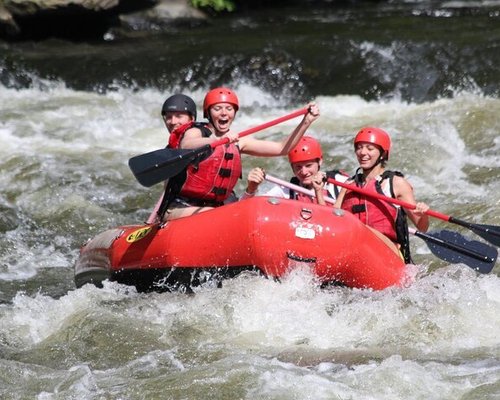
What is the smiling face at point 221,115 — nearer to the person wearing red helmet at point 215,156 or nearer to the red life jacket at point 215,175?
the person wearing red helmet at point 215,156

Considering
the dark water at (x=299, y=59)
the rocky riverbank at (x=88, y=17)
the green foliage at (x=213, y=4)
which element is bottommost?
the dark water at (x=299, y=59)

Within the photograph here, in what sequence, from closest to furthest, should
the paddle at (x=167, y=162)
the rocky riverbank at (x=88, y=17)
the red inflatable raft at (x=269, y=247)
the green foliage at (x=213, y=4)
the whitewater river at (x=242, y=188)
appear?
1. the whitewater river at (x=242, y=188)
2. the red inflatable raft at (x=269, y=247)
3. the paddle at (x=167, y=162)
4. the rocky riverbank at (x=88, y=17)
5. the green foliage at (x=213, y=4)

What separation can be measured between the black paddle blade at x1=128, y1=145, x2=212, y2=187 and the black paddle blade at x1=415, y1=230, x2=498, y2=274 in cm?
148

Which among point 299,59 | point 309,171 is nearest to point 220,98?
point 309,171

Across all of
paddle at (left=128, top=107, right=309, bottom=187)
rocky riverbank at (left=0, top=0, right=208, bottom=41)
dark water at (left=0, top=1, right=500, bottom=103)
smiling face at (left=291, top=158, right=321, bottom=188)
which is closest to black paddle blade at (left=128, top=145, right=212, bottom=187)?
paddle at (left=128, top=107, right=309, bottom=187)

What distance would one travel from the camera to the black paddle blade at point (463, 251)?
6613 millimetres

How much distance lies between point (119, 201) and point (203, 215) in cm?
318

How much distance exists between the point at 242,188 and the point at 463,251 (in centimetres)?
333

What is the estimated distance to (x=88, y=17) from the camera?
46.6 ft

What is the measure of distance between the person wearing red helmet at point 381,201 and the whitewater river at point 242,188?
31 centimetres

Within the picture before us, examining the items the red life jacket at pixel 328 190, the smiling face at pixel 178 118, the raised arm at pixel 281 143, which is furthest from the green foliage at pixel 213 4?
the raised arm at pixel 281 143

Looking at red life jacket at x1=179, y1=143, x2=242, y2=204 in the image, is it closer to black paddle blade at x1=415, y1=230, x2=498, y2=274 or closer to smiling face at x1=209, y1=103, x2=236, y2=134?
smiling face at x1=209, y1=103, x2=236, y2=134

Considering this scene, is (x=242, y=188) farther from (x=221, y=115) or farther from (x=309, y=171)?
(x=221, y=115)

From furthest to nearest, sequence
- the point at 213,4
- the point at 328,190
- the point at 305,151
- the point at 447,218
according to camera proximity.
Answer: the point at 213,4, the point at 328,190, the point at 305,151, the point at 447,218
